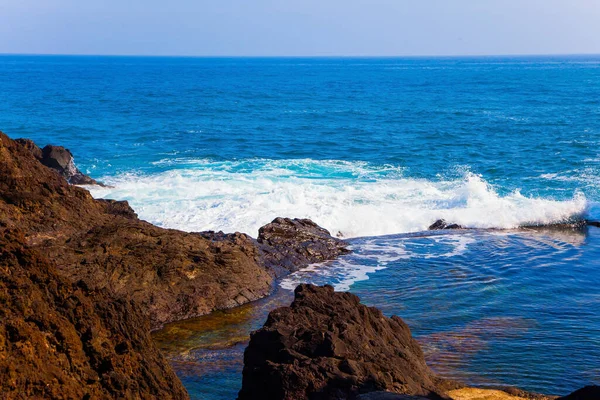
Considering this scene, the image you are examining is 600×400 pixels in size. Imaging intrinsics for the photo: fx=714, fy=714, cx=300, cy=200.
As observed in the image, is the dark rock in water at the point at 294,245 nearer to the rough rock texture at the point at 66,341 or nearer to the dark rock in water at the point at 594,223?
the dark rock in water at the point at 594,223

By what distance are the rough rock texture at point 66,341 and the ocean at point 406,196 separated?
9.22 ft

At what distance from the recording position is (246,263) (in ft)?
51.4

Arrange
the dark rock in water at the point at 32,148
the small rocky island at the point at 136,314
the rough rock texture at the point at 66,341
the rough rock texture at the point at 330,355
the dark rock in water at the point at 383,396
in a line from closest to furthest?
the rough rock texture at the point at 66,341
the small rocky island at the point at 136,314
the dark rock in water at the point at 383,396
the rough rock texture at the point at 330,355
the dark rock in water at the point at 32,148

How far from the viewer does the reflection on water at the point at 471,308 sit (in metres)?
11.4

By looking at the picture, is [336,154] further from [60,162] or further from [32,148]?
[32,148]

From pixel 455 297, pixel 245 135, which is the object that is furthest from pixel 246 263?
pixel 245 135

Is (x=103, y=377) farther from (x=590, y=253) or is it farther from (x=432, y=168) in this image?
(x=432, y=168)

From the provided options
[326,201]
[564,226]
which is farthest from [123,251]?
[564,226]

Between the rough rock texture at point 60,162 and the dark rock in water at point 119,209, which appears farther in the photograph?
the rough rock texture at point 60,162

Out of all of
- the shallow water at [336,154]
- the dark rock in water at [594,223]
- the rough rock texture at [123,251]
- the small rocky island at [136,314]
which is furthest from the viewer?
the shallow water at [336,154]

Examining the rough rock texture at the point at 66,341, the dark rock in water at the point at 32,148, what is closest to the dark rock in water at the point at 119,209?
the rough rock texture at the point at 66,341

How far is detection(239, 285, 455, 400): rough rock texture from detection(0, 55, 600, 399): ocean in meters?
1.57

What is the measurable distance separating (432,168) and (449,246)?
15.9 meters

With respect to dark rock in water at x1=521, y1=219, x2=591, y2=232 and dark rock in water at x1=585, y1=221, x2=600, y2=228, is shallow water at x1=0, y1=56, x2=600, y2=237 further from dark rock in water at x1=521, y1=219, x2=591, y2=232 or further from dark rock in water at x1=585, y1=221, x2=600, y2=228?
dark rock in water at x1=585, y1=221, x2=600, y2=228
